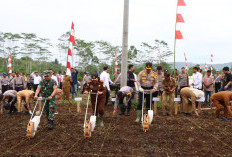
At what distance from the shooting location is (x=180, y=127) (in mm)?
6793

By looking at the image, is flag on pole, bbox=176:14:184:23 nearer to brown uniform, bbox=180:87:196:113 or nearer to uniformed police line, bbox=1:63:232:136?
uniformed police line, bbox=1:63:232:136

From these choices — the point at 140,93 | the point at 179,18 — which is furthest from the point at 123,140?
the point at 179,18

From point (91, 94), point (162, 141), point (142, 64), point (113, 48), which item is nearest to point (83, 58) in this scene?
point (113, 48)

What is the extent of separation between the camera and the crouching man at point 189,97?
8.77m

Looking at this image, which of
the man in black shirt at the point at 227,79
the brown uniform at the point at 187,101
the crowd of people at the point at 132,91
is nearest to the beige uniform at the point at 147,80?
the crowd of people at the point at 132,91

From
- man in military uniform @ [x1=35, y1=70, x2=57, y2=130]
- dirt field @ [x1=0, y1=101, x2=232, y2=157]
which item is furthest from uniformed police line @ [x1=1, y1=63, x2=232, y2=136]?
dirt field @ [x1=0, y1=101, x2=232, y2=157]

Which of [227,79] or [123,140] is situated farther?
[227,79]

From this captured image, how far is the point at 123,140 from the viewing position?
529 cm

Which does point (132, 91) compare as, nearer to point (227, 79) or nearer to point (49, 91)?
point (49, 91)

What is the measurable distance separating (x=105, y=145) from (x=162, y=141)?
1.34 m

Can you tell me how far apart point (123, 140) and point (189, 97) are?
4.68 m

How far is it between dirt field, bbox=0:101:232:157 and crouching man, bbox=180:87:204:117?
1423mm

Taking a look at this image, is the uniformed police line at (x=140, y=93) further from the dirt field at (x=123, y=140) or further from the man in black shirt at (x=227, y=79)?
the dirt field at (x=123, y=140)

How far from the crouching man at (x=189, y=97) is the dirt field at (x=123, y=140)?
142 centimetres
